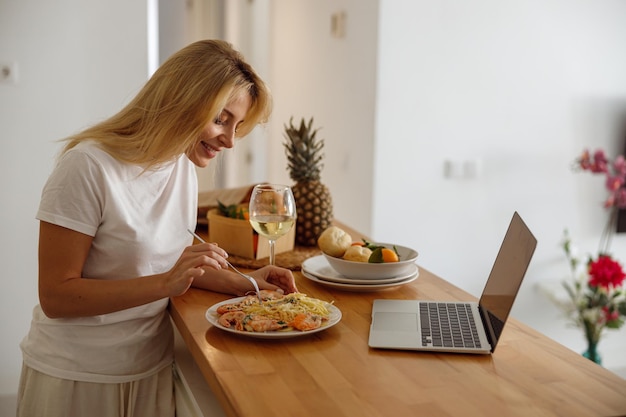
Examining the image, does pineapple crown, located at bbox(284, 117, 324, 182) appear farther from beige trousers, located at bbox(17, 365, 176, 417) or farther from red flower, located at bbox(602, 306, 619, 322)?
red flower, located at bbox(602, 306, 619, 322)

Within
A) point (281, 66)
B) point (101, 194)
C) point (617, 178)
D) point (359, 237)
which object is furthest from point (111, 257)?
point (281, 66)

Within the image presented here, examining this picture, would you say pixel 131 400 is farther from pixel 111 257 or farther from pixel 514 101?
pixel 514 101

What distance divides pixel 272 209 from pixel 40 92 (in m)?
1.78

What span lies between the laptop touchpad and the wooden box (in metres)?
0.57

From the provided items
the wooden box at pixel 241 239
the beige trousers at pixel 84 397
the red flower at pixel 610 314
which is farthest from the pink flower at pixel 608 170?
the beige trousers at pixel 84 397

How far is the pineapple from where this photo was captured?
2.11 m

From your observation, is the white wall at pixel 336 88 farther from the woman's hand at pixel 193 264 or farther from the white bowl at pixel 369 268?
the woman's hand at pixel 193 264

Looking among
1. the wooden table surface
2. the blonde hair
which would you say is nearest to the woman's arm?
the wooden table surface

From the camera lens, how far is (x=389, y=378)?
1156mm

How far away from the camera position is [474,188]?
3.75m

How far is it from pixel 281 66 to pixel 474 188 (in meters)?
1.83

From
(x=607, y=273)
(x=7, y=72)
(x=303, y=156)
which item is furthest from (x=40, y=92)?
(x=607, y=273)

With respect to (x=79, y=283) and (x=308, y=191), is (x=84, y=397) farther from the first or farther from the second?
(x=308, y=191)

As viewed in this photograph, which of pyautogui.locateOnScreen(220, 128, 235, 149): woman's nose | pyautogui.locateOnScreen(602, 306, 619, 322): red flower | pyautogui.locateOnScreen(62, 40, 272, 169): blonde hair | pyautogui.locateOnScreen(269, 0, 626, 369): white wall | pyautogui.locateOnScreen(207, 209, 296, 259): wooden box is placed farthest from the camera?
pyautogui.locateOnScreen(602, 306, 619, 322): red flower
